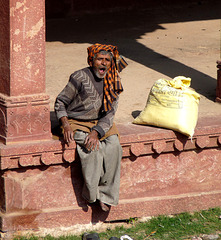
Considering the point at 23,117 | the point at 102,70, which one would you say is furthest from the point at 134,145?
the point at 23,117

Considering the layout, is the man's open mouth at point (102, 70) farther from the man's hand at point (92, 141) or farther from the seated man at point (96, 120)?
the man's hand at point (92, 141)

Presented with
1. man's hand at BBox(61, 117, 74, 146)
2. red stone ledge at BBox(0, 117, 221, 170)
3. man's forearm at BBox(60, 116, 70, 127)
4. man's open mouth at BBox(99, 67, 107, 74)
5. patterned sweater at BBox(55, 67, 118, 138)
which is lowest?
red stone ledge at BBox(0, 117, 221, 170)

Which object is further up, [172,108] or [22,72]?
[22,72]

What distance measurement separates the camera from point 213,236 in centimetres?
632

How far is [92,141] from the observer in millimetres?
5930

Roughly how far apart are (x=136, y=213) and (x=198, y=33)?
504 cm

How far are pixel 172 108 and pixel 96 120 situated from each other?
77 cm

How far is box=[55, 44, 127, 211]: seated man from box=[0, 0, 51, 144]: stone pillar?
0.28 meters

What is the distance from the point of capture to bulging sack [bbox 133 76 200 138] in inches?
249

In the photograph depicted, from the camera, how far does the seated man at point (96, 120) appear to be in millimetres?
6000

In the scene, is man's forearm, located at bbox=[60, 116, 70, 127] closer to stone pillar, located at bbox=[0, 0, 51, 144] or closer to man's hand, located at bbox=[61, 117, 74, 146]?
man's hand, located at bbox=[61, 117, 74, 146]

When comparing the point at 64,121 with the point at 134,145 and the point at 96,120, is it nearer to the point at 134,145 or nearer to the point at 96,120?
the point at 96,120

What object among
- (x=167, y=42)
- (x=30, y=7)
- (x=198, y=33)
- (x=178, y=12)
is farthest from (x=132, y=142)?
(x=178, y=12)

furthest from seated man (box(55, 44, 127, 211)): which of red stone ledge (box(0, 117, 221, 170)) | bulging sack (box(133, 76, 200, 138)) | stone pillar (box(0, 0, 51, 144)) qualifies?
bulging sack (box(133, 76, 200, 138))
